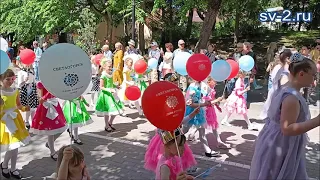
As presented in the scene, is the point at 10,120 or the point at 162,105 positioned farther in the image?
the point at 10,120

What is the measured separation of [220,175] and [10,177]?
117 inches

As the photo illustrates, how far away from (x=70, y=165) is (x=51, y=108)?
2.52m

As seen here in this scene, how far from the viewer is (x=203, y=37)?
468 inches

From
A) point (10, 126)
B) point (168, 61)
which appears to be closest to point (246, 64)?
point (168, 61)

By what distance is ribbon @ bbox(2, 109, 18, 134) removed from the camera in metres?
4.40

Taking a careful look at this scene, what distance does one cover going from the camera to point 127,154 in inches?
225

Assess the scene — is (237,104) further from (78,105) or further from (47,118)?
(47,118)

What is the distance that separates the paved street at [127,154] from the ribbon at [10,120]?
2.52ft

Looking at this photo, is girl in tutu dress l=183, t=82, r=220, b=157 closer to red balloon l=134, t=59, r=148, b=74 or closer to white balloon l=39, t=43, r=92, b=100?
white balloon l=39, t=43, r=92, b=100

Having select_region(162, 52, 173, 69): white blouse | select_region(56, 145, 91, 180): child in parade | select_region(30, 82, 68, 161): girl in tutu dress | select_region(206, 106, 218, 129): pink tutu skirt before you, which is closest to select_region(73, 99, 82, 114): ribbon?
select_region(30, 82, 68, 161): girl in tutu dress

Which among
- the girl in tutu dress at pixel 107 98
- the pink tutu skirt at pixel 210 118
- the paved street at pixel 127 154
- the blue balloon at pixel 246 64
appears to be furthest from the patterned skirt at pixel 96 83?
the pink tutu skirt at pixel 210 118

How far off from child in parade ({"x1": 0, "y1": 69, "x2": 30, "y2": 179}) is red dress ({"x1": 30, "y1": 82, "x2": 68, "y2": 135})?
43cm

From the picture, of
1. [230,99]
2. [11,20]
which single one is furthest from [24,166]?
[11,20]

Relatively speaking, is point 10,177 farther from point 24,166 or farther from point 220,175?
point 220,175
